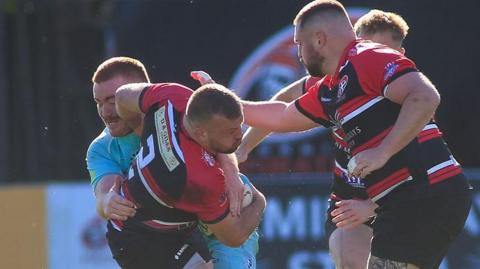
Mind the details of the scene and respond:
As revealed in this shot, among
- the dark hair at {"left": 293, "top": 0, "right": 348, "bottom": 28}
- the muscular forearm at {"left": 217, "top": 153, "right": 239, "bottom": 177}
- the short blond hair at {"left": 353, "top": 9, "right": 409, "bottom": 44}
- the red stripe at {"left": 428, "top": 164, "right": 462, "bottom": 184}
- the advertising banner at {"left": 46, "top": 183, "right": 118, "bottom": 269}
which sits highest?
the dark hair at {"left": 293, "top": 0, "right": 348, "bottom": 28}

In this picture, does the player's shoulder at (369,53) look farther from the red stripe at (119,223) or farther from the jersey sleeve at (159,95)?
the red stripe at (119,223)

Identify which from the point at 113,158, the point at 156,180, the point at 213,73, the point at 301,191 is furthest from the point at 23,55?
the point at 156,180

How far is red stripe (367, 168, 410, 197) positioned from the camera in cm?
521

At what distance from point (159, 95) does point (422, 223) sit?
135 centimetres

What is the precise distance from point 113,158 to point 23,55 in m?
4.83

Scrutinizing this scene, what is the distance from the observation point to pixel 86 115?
10.2 m

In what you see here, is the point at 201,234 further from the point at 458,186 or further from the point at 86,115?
the point at 86,115

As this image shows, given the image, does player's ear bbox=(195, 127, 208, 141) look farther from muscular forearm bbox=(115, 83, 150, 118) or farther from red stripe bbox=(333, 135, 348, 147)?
red stripe bbox=(333, 135, 348, 147)

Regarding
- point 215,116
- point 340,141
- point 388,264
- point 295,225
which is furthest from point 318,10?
point 295,225

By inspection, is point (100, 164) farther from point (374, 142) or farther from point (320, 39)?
point (374, 142)

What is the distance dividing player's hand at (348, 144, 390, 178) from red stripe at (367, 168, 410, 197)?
31 centimetres

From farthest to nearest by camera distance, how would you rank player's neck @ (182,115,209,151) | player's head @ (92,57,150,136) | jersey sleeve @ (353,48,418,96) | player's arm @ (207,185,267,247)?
1. player's head @ (92,57,150,136)
2. player's arm @ (207,185,267,247)
3. player's neck @ (182,115,209,151)
4. jersey sleeve @ (353,48,418,96)

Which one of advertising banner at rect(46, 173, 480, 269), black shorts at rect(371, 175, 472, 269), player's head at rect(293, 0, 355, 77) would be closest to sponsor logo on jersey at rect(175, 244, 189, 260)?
black shorts at rect(371, 175, 472, 269)

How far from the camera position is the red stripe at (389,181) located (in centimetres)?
521
